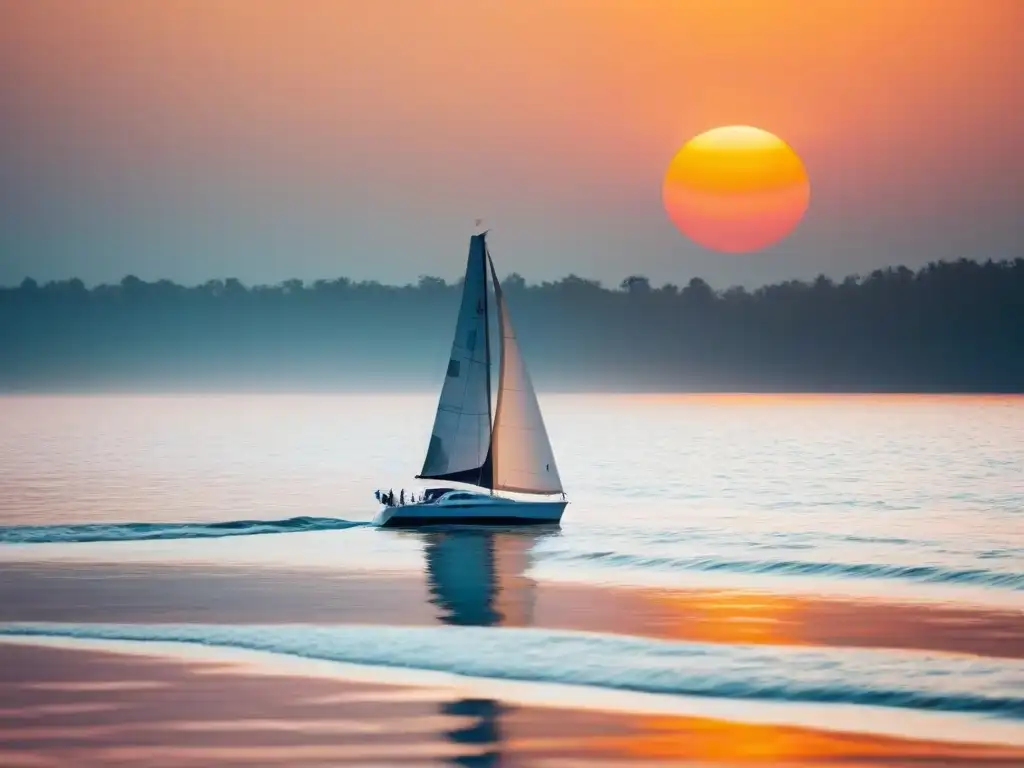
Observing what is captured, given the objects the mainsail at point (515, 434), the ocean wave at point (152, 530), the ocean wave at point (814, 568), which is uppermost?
the mainsail at point (515, 434)

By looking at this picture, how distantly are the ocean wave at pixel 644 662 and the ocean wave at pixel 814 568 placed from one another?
63.8ft

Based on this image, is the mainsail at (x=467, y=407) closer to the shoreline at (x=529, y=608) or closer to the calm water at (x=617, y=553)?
the calm water at (x=617, y=553)

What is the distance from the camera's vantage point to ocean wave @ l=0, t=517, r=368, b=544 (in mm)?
64938

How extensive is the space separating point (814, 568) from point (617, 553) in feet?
27.2

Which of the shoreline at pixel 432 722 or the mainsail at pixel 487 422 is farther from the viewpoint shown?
the mainsail at pixel 487 422

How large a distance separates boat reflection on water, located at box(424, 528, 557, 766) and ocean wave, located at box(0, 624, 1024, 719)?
3.00 m

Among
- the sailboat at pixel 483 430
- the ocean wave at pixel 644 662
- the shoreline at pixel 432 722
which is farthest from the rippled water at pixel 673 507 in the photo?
the shoreline at pixel 432 722

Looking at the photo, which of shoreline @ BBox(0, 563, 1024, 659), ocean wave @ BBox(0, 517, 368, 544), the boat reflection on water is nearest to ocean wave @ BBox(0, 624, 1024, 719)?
shoreline @ BBox(0, 563, 1024, 659)

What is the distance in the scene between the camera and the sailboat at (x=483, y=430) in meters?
67.4

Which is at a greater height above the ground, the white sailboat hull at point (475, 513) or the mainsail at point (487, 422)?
the mainsail at point (487, 422)

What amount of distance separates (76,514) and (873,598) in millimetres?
46468

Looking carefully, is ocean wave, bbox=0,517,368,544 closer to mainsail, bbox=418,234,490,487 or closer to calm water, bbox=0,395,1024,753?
calm water, bbox=0,395,1024,753

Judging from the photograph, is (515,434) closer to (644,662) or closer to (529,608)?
(529,608)

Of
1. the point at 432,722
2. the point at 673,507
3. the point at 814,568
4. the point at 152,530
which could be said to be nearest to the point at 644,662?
the point at 432,722
